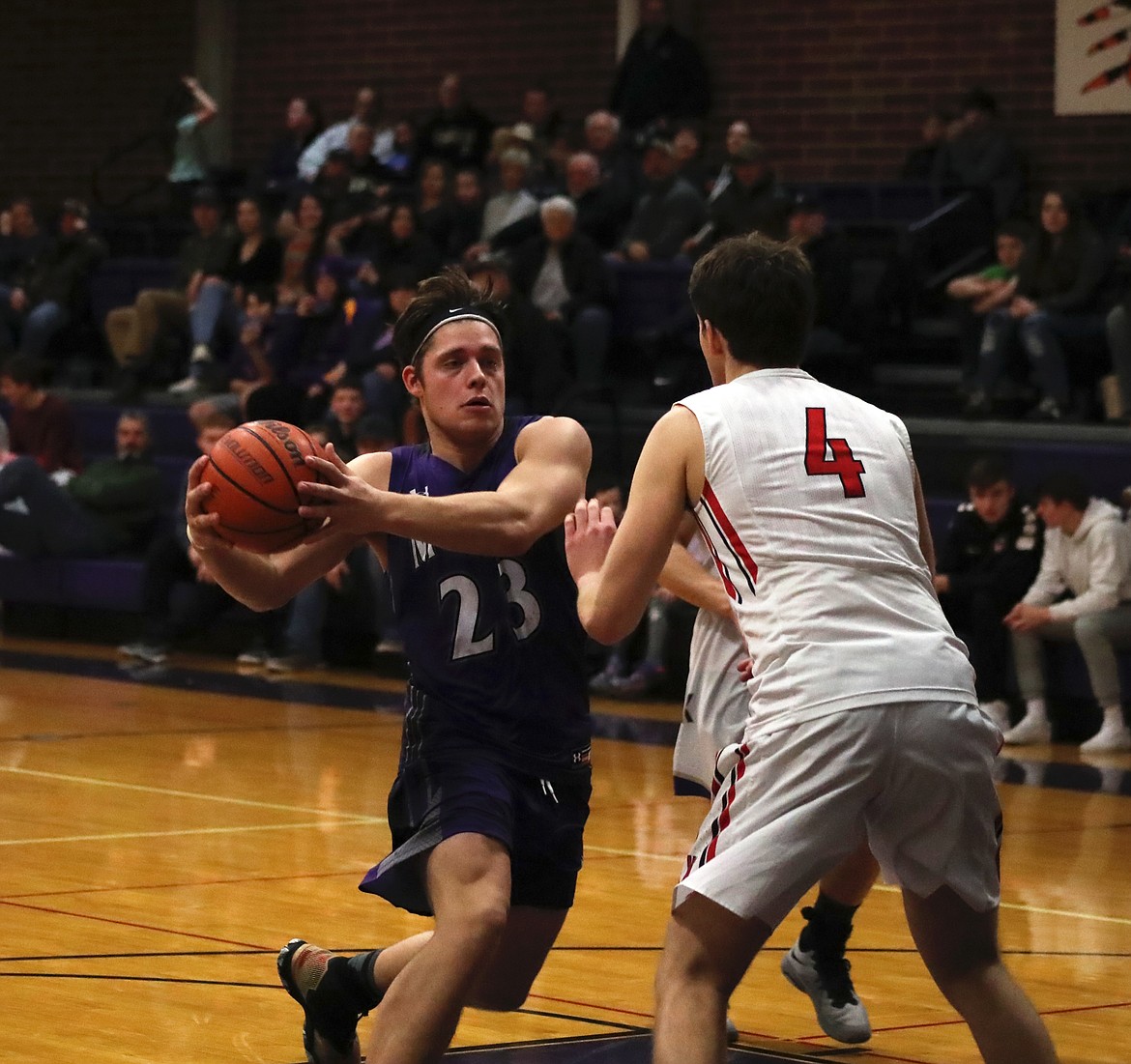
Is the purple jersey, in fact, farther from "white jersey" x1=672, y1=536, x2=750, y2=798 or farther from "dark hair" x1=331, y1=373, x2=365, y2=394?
"dark hair" x1=331, y1=373, x2=365, y2=394

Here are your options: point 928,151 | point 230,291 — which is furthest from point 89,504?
point 928,151

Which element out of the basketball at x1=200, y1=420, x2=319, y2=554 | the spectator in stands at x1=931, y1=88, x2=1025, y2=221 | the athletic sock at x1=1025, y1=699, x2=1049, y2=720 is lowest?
the athletic sock at x1=1025, y1=699, x2=1049, y2=720

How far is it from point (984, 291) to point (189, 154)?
7.60 m

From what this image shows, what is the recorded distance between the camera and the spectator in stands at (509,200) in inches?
528

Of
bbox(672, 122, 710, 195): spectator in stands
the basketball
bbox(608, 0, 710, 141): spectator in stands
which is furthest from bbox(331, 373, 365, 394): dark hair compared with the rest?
the basketball

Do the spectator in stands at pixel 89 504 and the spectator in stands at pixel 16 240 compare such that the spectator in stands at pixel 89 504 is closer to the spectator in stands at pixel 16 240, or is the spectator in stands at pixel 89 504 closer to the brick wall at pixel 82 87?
the spectator in stands at pixel 16 240

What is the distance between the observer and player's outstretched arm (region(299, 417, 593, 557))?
3510 millimetres

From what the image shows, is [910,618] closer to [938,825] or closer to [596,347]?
[938,825]

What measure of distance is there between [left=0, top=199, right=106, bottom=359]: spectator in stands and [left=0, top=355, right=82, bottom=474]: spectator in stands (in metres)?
2.03

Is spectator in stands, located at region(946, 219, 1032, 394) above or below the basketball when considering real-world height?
below

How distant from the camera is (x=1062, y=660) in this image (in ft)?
32.0

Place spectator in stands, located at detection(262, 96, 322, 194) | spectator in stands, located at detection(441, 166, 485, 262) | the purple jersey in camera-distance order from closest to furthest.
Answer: the purple jersey, spectator in stands, located at detection(441, 166, 485, 262), spectator in stands, located at detection(262, 96, 322, 194)

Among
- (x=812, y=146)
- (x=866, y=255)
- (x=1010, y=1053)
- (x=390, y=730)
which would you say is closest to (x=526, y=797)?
(x=1010, y=1053)

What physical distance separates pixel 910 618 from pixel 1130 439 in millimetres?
7461
